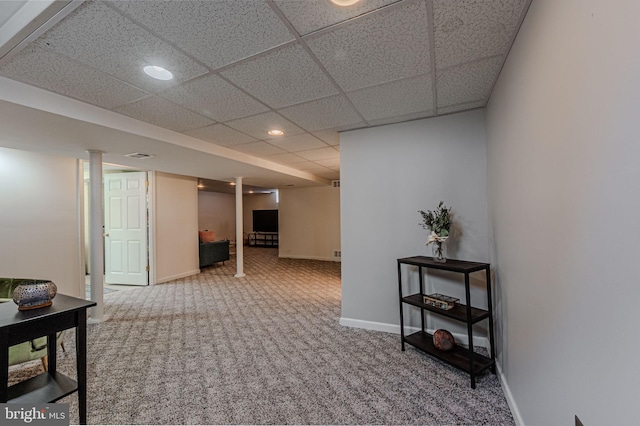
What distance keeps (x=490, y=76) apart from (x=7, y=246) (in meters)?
5.30

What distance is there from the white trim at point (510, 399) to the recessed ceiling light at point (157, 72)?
304 centimetres

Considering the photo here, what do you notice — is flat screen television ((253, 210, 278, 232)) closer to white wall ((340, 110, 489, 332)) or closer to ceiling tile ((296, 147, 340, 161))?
ceiling tile ((296, 147, 340, 161))

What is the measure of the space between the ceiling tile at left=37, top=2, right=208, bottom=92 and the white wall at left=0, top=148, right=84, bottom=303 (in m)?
2.84

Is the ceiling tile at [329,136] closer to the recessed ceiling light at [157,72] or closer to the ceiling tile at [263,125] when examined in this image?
the ceiling tile at [263,125]

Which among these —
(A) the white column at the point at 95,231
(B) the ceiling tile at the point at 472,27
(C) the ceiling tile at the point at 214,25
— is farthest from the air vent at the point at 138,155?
(B) the ceiling tile at the point at 472,27

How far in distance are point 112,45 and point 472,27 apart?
1967 mm

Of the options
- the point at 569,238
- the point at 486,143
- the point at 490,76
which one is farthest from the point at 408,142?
the point at 569,238

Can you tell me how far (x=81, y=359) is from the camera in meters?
1.55

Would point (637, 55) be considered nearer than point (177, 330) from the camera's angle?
Yes

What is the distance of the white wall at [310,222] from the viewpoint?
7.88 meters

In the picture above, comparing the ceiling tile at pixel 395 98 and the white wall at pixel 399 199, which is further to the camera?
the white wall at pixel 399 199

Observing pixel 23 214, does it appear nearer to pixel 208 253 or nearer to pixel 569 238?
pixel 208 253

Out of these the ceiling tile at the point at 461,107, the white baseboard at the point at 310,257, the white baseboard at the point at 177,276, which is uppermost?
the ceiling tile at the point at 461,107

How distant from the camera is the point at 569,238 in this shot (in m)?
1.00
